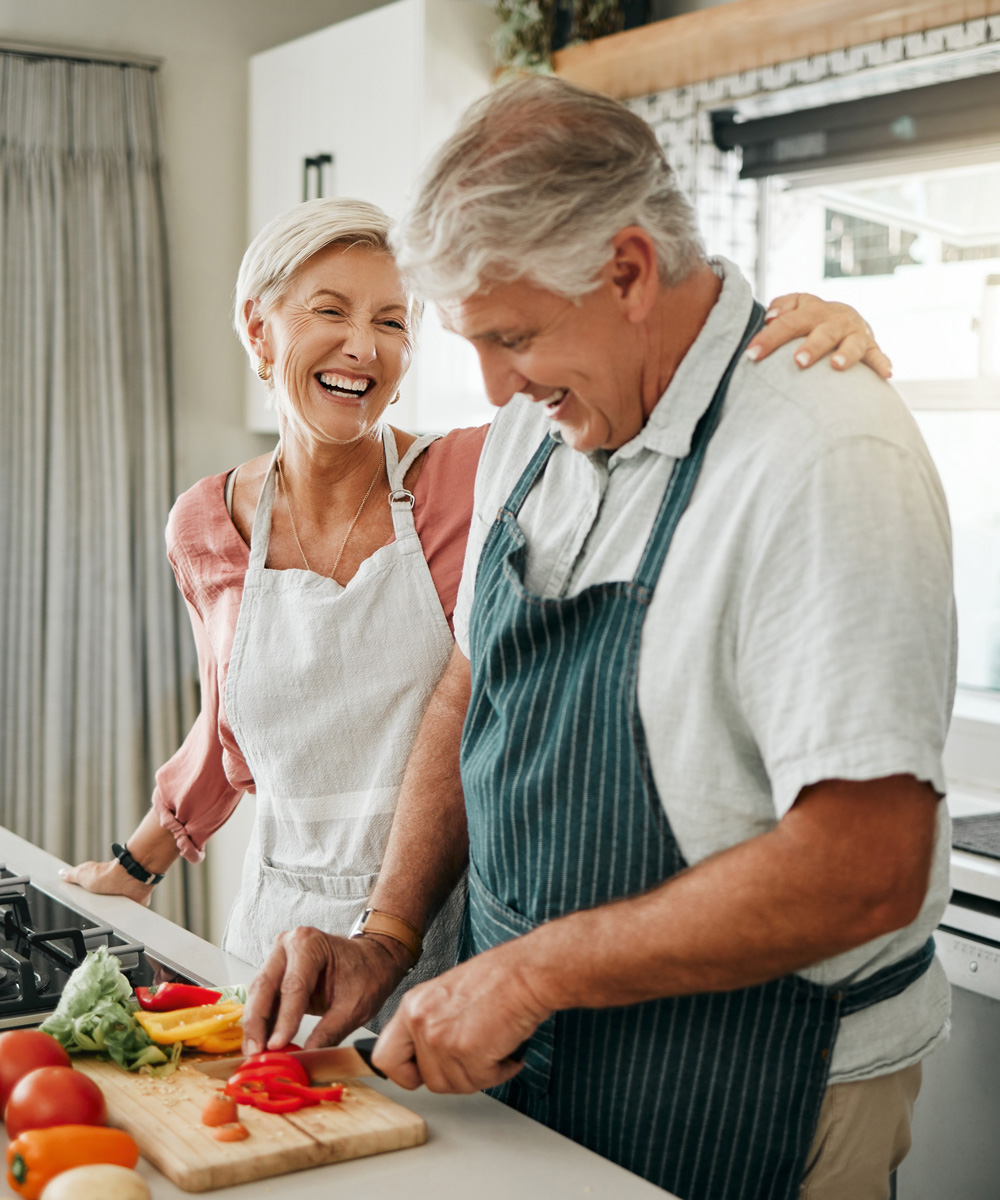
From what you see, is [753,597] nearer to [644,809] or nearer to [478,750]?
[644,809]

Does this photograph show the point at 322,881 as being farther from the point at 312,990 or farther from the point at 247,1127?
the point at 247,1127

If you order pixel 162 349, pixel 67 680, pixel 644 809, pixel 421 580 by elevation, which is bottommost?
pixel 67 680

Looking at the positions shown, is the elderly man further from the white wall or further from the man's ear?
the white wall

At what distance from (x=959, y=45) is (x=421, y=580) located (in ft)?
4.72

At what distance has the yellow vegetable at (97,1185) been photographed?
76 centimetres

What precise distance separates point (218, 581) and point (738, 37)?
4.78 feet

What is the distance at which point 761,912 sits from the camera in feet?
2.58

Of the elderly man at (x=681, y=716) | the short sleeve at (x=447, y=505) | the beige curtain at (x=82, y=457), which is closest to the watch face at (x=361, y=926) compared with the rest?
the elderly man at (x=681, y=716)

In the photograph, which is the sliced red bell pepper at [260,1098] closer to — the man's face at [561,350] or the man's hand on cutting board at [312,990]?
the man's hand on cutting board at [312,990]

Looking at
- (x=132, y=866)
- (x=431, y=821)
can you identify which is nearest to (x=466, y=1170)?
(x=431, y=821)

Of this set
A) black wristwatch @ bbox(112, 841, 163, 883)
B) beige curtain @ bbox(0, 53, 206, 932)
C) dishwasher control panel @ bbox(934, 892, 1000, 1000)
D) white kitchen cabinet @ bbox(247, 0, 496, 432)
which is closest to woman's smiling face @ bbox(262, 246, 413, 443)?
black wristwatch @ bbox(112, 841, 163, 883)

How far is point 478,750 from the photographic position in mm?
1037

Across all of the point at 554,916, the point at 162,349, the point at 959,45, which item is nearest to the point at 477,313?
the point at 554,916

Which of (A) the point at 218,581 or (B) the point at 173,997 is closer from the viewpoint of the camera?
(B) the point at 173,997
